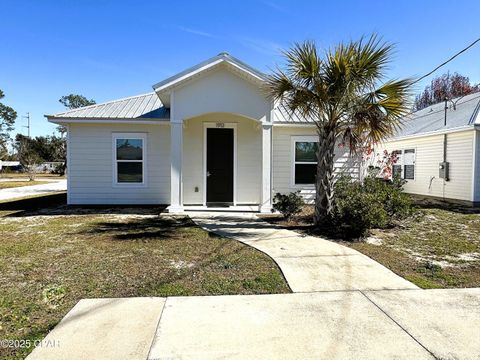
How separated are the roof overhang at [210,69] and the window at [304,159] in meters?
3.04

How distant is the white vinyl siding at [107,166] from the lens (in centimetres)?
1172

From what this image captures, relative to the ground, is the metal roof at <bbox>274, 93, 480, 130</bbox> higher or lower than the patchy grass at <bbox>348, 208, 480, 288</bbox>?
higher

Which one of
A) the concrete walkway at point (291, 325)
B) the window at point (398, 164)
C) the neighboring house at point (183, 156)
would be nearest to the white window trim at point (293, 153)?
the neighboring house at point (183, 156)

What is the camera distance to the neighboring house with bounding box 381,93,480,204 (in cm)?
1270

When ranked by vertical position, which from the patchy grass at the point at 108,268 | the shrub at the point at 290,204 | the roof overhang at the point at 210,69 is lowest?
the patchy grass at the point at 108,268


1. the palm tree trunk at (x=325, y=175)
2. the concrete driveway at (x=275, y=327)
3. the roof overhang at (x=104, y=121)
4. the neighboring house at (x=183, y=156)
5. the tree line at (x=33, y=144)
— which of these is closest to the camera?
the concrete driveway at (x=275, y=327)

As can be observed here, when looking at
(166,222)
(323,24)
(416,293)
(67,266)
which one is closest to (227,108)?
(166,222)

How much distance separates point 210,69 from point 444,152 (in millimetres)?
10478

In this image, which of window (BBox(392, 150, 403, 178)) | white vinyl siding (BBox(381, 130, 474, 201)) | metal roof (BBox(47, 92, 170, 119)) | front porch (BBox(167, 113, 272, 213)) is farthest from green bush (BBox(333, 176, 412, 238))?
window (BBox(392, 150, 403, 178))

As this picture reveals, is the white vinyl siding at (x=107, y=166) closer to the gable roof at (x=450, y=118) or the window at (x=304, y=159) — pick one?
the window at (x=304, y=159)

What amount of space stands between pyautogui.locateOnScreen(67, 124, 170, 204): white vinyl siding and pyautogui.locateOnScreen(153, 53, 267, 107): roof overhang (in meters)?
2.23

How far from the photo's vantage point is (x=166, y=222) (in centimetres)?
881

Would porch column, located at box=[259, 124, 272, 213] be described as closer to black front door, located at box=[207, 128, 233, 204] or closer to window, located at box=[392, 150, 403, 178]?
black front door, located at box=[207, 128, 233, 204]

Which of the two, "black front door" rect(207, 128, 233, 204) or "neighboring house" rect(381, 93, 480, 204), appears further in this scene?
"neighboring house" rect(381, 93, 480, 204)
